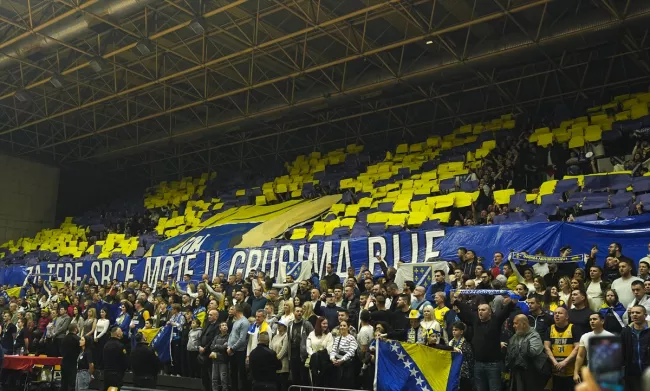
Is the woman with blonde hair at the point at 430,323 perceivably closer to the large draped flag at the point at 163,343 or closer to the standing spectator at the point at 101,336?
the large draped flag at the point at 163,343

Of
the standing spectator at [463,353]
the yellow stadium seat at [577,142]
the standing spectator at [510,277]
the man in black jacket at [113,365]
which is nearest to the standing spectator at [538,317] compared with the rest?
the standing spectator at [463,353]

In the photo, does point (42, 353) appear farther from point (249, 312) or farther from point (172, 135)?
point (172, 135)

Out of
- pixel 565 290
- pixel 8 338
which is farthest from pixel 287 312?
pixel 8 338

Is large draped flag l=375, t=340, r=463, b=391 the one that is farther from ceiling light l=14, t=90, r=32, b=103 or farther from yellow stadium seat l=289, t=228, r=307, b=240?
ceiling light l=14, t=90, r=32, b=103

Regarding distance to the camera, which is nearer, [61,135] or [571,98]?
[571,98]

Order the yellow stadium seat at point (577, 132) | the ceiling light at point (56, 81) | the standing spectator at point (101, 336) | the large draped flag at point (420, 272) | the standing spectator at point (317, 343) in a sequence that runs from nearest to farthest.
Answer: the standing spectator at point (317, 343) < the large draped flag at point (420, 272) < the standing spectator at point (101, 336) < the yellow stadium seat at point (577, 132) < the ceiling light at point (56, 81)

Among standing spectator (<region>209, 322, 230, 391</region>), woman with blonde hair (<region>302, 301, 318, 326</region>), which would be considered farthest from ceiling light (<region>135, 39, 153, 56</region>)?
Answer: woman with blonde hair (<region>302, 301, 318, 326</region>)

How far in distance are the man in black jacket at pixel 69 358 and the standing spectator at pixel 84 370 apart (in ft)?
0.59

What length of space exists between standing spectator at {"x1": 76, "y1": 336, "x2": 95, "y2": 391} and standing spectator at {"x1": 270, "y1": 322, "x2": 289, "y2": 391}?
3832mm

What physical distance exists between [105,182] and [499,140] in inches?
916

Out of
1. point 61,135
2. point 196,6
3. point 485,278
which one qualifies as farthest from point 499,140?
point 61,135

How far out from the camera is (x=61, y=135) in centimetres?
3130

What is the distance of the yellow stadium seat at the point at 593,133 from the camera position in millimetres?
17922

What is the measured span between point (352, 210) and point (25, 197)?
19.5m
